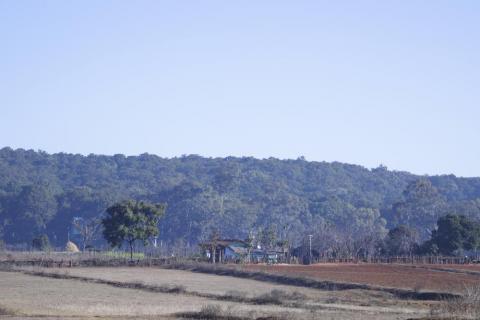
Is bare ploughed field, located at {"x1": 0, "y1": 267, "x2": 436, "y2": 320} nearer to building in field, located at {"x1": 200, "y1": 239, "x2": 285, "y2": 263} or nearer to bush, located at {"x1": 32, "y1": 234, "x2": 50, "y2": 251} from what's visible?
building in field, located at {"x1": 200, "y1": 239, "x2": 285, "y2": 263}

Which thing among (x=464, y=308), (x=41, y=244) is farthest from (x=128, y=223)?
(x=464, y=308)

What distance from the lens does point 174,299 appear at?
2061 inches

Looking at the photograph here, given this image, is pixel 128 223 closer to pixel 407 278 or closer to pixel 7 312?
pixel 407 278

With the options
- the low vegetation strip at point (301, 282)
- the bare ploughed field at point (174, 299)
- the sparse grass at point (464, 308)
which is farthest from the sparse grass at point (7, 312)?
the low vegetation strip at point (301, 282)

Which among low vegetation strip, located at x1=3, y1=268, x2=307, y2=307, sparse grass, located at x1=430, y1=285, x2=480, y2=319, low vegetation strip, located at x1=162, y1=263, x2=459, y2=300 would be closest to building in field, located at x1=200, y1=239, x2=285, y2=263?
low vegetation strip, located at x1=162, y1=263, x2=459, y2=300

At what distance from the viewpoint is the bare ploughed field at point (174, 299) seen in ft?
137

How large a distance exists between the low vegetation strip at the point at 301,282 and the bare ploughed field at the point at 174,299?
1302 mm

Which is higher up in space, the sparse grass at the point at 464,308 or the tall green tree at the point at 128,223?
the tall green tree at the point at 128,223

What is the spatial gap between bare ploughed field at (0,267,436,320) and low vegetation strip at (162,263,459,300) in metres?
1.30

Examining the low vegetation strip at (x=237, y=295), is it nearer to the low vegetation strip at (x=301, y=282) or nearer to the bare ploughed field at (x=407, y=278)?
the low vegetation strip at (x=301, y=282)

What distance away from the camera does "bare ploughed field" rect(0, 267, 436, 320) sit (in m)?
41.8

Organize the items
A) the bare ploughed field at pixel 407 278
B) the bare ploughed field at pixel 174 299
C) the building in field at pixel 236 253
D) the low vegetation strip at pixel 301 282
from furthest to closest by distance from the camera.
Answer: the building in field at pixel 236 253 → the bare ploughed field at pixel 407 278 → the low vegetation strip at pixel 301 282 → the bare ploughed field at pixel 174 299

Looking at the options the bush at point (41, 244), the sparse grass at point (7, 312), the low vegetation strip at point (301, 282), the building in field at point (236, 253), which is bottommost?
the sparse grass at point (7, 312)

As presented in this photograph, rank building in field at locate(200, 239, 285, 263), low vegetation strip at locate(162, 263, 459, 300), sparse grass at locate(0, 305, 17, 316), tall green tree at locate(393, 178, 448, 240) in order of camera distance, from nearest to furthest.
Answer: sparse grass at locate(0, 305, 17, 316), low vegetation strip at locate(162, 263, 459, 300), building in field at locate(200, 239, 285, 263), tall green tree at locate(393, 178, 448, 240)
